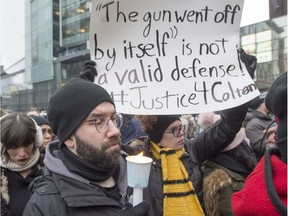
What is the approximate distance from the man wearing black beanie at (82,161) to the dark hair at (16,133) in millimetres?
667

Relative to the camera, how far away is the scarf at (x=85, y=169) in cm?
170

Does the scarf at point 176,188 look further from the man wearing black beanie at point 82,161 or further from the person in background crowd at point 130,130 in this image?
the person in background crowd at point 130,130

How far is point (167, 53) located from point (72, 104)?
81 centimetres

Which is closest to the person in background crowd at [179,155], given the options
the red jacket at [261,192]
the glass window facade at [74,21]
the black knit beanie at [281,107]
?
the red jacket at [261,192]

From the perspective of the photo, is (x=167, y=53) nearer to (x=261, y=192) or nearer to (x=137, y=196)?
(x=137, y=196)

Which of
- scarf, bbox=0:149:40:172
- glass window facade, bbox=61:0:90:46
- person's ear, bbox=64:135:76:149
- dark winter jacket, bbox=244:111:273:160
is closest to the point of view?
person's ear, bbox=64:135:76:149

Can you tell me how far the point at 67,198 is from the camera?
154 centimetres

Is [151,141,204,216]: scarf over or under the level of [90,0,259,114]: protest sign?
under

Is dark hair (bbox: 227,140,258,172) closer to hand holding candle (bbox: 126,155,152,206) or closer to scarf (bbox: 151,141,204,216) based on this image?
scarf (bbox: 151,141,204,216)

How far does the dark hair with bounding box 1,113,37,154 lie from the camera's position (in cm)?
246

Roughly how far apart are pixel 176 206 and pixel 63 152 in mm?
856

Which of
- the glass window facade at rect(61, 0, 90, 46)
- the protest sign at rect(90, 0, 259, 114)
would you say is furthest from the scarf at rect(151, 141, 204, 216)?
the glass window facade at rect(61, 0, 90, 46)

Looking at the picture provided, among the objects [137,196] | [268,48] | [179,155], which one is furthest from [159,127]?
[268,48]

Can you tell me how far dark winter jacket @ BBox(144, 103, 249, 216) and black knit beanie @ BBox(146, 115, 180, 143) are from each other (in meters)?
0.08
